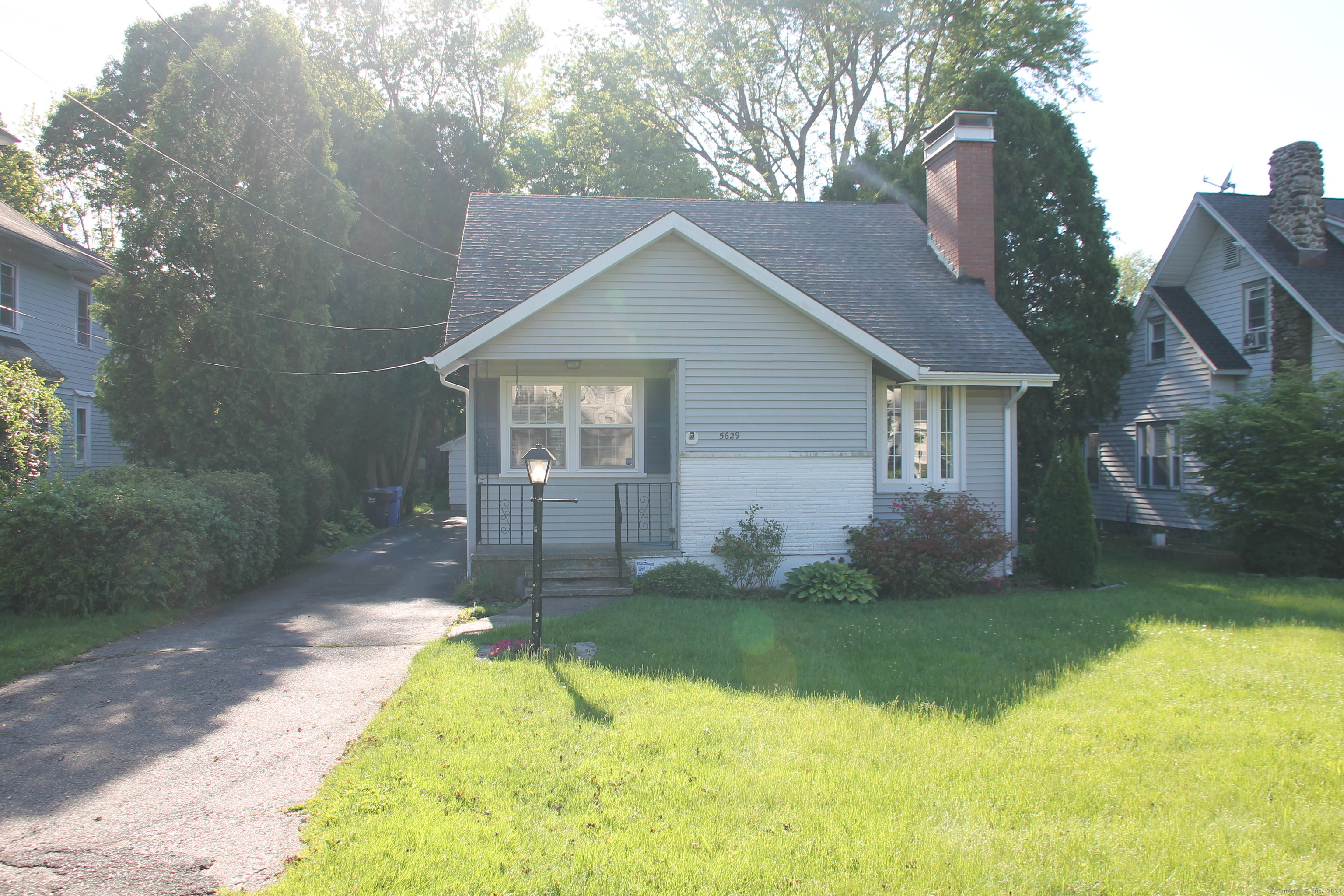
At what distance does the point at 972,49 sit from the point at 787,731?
29.3m

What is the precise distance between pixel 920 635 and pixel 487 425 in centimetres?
668

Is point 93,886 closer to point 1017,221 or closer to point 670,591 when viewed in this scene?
point 670,591

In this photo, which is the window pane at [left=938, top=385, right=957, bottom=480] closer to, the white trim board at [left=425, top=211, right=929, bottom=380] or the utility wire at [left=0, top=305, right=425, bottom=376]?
the white trim board at [left=425, top=211, right=929, bottom=380]

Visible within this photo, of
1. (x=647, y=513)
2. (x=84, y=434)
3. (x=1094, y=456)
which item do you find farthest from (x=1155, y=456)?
(x=84, y=434)

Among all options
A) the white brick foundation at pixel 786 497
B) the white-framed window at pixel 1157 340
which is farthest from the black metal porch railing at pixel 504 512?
the white-framed window at pixel 1157 340

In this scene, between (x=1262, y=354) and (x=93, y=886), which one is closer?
(x=93, y=886)

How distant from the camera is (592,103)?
Result: 101ft

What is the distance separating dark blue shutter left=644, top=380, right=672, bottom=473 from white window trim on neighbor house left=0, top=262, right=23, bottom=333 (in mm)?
15057

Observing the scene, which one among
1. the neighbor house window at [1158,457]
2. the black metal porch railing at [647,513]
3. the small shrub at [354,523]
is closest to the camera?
the black metal porch railing at [647,513]

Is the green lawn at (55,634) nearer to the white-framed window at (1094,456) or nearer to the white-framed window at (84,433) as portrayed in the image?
the white-framed window at (84,433)

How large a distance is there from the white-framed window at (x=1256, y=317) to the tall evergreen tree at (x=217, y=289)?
63.5ft

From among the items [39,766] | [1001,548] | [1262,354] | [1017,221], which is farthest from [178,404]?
[1262,354]

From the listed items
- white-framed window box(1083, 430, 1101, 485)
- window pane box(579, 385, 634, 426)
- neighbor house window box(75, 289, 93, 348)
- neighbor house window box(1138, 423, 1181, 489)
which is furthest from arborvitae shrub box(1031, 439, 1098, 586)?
neighbor house window box(75, 289, 93, 348)

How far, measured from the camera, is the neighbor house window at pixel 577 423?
12.4 meters
